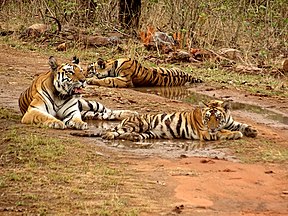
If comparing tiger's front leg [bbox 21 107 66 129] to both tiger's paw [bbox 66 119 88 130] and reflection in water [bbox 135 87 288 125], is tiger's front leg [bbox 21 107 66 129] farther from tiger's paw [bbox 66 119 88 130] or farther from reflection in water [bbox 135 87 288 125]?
reflection in water [bbox 135 87 288 125]

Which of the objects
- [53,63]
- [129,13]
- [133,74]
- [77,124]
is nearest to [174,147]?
[77,124]

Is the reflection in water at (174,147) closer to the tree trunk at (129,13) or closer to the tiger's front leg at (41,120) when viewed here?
the tiger's front leg at (41,120)

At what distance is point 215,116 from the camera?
26.9ft

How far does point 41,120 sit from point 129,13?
1061cm

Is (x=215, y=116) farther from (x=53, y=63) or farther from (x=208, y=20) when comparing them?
(x=208, y=20)

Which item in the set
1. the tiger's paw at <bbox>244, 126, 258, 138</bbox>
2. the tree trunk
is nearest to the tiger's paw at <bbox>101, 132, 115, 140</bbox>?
the tiger's paw at <bbox>244, 126, 258, 138</bbox>

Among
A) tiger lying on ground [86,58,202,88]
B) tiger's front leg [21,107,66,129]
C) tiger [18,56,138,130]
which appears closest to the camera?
tiger's front leg [21,107,66,129]

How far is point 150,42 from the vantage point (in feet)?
55.4

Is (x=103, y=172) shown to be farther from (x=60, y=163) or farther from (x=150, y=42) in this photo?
(x=150, y=42)

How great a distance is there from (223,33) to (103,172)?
11.2m

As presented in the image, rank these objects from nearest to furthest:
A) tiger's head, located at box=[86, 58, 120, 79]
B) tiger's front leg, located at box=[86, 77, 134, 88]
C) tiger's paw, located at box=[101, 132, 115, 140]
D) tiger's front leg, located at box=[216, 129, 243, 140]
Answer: tiger's paw, located at box=[101, 132, 115, 140] → tiger's front leg, located at box=[216, 129, 243, 140] → tiger's front leg, located at box=[86, 77, 134, 88] → tiger's head, located at box=[86, 58, 120, 79]

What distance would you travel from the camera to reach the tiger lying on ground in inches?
524

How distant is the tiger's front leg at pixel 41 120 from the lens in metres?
8.58

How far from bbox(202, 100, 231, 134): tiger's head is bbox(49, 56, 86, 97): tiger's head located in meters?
1.81
